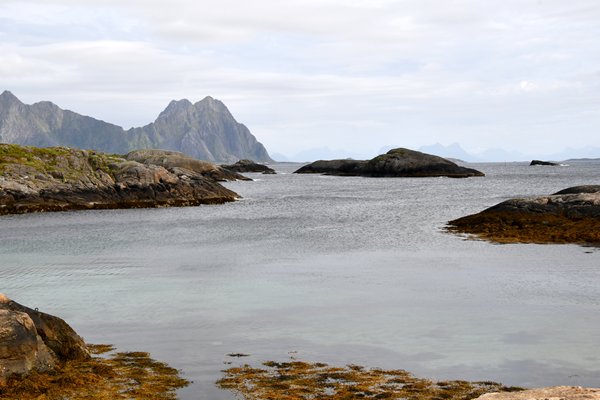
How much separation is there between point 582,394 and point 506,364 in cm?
391

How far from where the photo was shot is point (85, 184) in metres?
67.4

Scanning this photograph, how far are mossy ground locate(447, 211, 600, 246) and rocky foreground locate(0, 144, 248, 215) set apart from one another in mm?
36520

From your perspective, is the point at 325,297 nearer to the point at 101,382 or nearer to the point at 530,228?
the point at 101,382

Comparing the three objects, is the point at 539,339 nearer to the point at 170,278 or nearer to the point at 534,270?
the point at 534,270

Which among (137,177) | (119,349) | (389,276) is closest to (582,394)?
(119,349)

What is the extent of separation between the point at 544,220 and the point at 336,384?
31.9 metres

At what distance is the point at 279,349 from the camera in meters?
16.4

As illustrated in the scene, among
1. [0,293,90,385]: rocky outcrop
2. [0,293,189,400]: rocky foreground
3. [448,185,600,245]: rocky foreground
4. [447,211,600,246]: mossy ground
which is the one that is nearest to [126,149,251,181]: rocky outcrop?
[448,185,600,245]: rocky foreground

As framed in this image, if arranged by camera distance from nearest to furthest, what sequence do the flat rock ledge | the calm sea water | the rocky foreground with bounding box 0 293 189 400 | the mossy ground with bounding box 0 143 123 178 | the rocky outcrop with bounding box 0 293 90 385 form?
the flat rock ledge < the rocky foreground with bounding box 0 293 189 400 < the rocky outcrop with bounding box 0 293 90 385 < the calm sea water < the mossy ground with bounding box 0 143 123 178

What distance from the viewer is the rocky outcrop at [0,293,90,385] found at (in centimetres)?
1368

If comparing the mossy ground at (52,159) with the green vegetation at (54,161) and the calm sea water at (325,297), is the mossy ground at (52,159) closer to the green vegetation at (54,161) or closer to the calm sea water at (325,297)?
the green vegetation at (54,161)

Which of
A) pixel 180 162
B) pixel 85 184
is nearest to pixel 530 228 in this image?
pixel 85 184

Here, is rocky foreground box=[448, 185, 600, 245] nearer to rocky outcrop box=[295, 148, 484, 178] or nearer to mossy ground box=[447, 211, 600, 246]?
mossy ground box=[447, 211, 600, 246]

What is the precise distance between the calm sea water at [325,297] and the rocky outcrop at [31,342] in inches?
63.5
